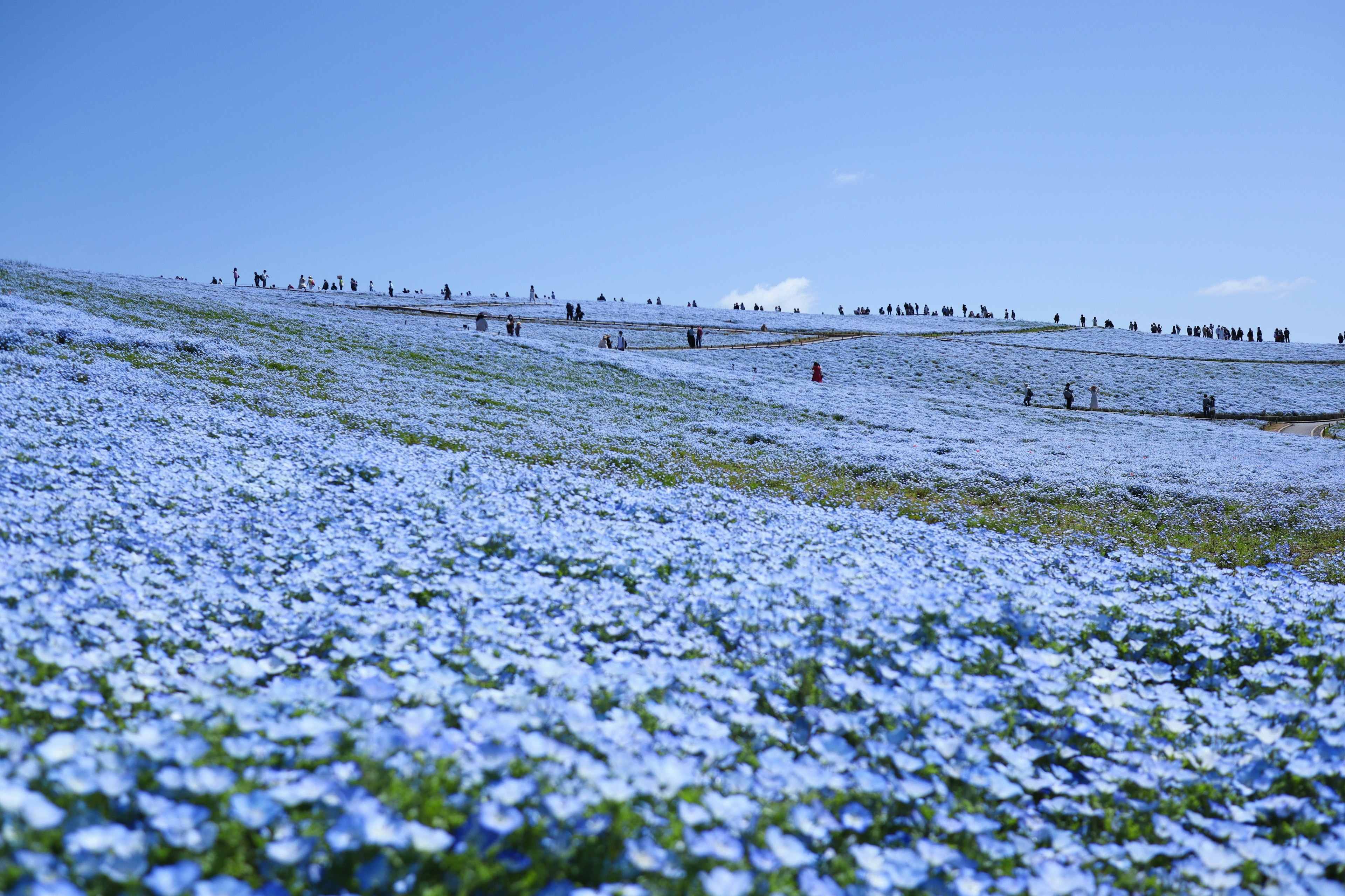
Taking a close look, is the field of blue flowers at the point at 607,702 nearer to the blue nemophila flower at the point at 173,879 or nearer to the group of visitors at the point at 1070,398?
the blue nemophila flower at the point at 173,879

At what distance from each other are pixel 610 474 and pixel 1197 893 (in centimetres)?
1152

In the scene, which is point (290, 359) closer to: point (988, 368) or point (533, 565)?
point (533, 565)

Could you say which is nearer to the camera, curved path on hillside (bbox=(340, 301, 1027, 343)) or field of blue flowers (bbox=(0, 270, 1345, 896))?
field of blue flowers (bbox=(0, 270, 1345, 896))

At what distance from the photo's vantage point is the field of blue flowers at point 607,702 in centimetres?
310

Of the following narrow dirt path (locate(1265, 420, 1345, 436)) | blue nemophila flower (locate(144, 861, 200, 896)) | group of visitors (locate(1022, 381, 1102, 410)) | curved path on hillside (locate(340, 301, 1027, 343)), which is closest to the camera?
blue nemophila flower (locate(144, 861, 200, 896))

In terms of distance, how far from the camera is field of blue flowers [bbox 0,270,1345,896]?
3.10 meters

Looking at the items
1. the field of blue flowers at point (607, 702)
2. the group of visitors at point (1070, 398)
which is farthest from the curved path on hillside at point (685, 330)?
the field of blue flowers at point (607, 702)

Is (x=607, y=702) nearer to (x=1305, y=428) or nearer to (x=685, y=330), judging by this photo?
(x=1305, y=428)

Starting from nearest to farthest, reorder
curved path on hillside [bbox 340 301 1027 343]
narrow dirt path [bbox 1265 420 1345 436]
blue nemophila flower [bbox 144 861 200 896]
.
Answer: blue nemophila flower [bbox 144 861 200 896] < narrow dirt path [bbox 1265 420 1345 436] < curved path on hillside [bbox 340 301 1027 343]

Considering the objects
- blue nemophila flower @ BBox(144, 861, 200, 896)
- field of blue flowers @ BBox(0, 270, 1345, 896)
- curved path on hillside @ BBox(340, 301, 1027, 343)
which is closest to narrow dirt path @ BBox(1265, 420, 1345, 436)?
curved path on hillside @ BBox(340, 301, 1027, 343)

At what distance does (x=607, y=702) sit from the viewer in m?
4.61

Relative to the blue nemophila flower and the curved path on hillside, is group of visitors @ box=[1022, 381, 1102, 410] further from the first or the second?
the blue nemophila flower

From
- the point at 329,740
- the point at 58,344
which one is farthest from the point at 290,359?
the point at 329,740

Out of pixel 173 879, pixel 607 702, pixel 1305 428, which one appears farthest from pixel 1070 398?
pixel 173 879
